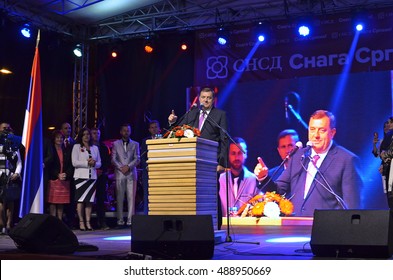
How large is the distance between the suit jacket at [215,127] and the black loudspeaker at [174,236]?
5.29 feet

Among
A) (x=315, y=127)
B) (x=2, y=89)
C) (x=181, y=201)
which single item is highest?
(x=2, y=89)

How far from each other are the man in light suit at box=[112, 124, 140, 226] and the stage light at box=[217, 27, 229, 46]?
2.78 m

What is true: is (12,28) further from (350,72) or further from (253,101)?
(350,72)

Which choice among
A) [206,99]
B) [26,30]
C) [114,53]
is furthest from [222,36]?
[206,99]

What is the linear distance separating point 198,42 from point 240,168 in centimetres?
259

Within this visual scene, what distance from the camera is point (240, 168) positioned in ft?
32.3

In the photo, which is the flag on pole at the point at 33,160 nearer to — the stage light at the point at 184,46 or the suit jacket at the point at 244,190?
the suit jacket at the point at 244,190

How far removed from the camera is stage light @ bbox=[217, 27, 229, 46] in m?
9.74

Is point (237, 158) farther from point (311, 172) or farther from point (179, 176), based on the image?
point (179, 176)

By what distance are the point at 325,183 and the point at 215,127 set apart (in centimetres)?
439

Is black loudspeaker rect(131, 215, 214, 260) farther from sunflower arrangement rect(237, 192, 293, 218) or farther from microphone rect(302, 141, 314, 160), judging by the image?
microphone rect(302, 141, 314, 160)

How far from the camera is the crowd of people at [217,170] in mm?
6621
